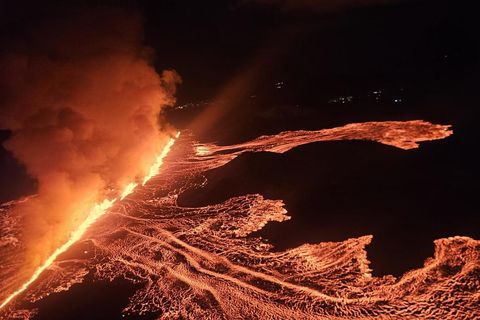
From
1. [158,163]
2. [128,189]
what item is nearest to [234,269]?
[128,189]

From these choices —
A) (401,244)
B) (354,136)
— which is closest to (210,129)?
(354,136)

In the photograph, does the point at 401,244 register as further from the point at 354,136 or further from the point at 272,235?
the point at 354,136

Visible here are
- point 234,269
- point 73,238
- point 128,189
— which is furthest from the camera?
point 128,189

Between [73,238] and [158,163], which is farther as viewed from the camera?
[158,163]

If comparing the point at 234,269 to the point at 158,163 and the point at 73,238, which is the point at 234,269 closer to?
the point at 73,238

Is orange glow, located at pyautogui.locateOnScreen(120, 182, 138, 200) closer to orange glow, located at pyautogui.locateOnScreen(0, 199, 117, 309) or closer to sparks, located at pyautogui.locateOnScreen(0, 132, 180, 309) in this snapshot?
sparks, located at pyautogui.locateOnScreen(0, 132, 180, 309)

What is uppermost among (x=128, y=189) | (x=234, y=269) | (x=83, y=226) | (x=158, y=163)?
(x=158, y=163)

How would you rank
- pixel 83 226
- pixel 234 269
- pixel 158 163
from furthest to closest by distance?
pixel 158 163 → pixel 83 226 → pixel 234 269

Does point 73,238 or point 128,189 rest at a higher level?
point 128,189
